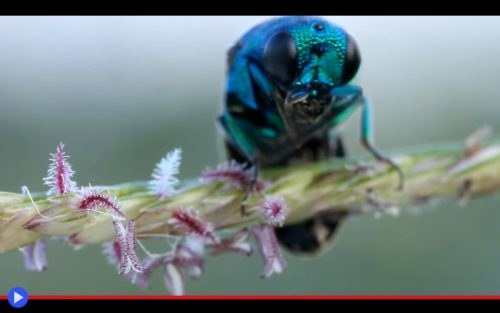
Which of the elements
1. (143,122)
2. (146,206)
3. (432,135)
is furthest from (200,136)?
(146,206)

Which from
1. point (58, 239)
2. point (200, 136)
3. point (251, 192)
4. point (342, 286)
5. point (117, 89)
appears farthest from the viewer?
point (200, 136)

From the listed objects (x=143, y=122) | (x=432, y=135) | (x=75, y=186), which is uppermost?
(x=75, y=186)

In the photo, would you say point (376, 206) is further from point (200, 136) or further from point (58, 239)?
point (200, 136)

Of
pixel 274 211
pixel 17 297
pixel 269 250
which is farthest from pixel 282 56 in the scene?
pixel 17 297

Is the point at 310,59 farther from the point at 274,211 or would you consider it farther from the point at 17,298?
the point at 17,298

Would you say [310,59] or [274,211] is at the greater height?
[310,59]

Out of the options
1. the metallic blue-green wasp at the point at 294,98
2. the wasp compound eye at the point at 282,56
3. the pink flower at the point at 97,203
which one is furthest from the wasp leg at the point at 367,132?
the pink flower at the point at 97,203

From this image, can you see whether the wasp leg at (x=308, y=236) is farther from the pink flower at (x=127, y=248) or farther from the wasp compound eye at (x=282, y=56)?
the pink flower at (x=127, y=248)
